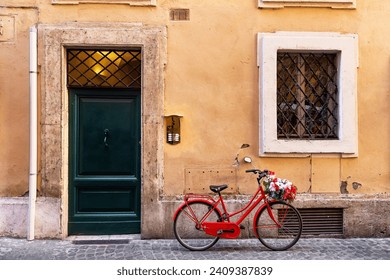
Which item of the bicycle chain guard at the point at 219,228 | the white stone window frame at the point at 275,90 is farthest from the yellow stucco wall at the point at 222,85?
the bicycle chain guard at the point at 219,228

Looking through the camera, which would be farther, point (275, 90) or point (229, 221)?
point (275, 90)

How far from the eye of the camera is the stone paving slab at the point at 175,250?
589 centimetres

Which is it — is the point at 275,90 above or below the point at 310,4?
below

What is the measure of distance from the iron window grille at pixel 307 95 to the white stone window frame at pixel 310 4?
0.78 m

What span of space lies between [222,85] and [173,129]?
1.09 metres

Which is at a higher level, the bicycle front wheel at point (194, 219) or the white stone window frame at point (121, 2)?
the white stone window frame at point (121, 2)

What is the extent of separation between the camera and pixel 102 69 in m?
7.03

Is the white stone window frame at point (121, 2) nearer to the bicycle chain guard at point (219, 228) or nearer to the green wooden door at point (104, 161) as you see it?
the green wooden door at point (104, 161)

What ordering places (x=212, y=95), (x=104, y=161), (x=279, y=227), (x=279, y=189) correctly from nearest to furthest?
Answer: (x=279, y=189), (x=279, y=227), (x=212, y=95), (x=104, y=161)

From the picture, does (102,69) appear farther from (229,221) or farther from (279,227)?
(279,227)

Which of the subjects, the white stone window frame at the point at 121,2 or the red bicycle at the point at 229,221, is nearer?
the red bicycle at the point at 229,221

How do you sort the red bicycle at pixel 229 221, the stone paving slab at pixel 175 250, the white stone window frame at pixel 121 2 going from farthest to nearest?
the white stone window frame at pixel 121 2, the red bicycle at pixel 229 221, the stone paving slab at pixel 175 250

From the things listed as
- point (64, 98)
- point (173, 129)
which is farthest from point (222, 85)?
point (64, 98)

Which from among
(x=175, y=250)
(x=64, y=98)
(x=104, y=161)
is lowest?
(x=175, y=250)
